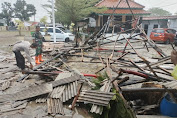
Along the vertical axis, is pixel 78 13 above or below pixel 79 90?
above

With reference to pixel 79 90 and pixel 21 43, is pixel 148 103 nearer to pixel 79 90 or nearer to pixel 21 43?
pixel 79 90

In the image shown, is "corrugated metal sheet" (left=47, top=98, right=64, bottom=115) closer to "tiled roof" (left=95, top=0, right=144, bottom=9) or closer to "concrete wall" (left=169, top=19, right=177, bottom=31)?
"tiled roof" (left=95, top=0, right=144, bottom=9)

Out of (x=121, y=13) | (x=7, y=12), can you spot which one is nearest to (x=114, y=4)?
(x=121, y=13)

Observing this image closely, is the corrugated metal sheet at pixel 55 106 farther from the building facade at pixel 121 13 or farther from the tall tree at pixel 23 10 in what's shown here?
the tall tree at pixel 23 10

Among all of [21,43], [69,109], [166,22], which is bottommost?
[69,109]

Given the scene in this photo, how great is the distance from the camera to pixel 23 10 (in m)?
47.6

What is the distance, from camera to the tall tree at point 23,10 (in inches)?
1843

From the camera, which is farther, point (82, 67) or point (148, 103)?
point (82, 67)

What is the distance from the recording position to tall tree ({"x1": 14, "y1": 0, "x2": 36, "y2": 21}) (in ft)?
154

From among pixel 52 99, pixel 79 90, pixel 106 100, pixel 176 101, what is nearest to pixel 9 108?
pixel 52 99

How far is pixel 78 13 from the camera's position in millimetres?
16047

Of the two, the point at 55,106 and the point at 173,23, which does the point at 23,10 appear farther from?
the point at 55,106

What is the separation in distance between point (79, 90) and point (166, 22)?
21078 mm

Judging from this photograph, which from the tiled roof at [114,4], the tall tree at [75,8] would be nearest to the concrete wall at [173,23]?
the tiled roof at [114,4]
